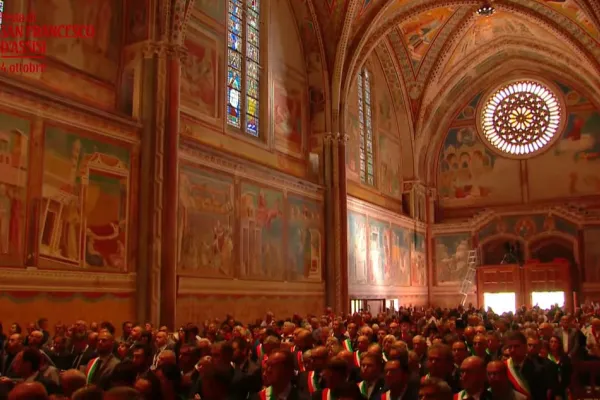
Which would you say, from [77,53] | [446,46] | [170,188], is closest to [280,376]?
[170,188]

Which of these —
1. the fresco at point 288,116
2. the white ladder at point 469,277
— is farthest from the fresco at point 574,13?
the white ladder at point 469,277

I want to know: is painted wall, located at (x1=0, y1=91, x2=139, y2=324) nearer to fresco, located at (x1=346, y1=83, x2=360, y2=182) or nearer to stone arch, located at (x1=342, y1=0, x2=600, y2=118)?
stone arch, located at (x1=342, y1=0, x2=600, y2=118)

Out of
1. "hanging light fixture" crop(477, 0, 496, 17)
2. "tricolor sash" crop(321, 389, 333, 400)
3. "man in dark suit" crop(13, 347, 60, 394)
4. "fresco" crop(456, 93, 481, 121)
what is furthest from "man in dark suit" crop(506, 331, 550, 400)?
"fresco" crop(456, 93, 481, 121)

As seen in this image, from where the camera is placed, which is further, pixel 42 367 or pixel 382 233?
pixel 382 233

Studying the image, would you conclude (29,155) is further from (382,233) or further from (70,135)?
(382,233)

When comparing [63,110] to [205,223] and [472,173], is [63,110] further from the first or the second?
[472,173]

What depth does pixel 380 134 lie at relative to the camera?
27.9 metres

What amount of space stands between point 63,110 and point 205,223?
15.5 ft

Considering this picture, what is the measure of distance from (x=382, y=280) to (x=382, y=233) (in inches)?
73.3

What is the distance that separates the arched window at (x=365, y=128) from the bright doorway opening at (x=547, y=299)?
28.7 feet

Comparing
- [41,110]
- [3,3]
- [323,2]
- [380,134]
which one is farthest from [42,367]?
[380,134]

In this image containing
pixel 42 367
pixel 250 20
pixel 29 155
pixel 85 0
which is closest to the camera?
pixel 42 367

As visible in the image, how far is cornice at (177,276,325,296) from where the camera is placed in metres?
15.7

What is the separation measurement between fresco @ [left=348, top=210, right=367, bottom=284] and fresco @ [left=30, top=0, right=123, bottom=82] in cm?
1135
